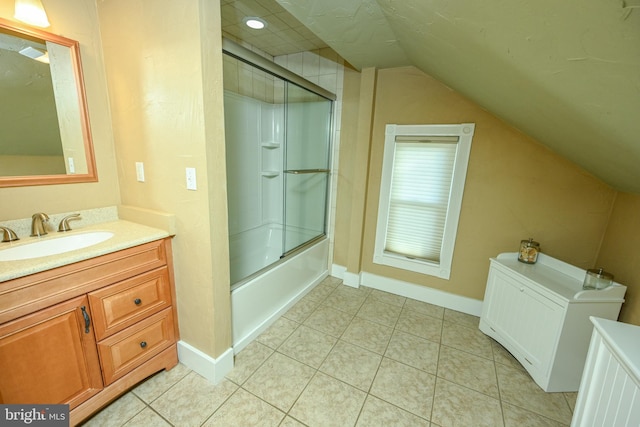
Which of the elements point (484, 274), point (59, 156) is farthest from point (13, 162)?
point (484, 274)

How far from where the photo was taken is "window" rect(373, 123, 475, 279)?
220 centimetres

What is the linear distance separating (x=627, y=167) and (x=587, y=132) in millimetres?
383

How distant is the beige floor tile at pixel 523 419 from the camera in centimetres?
134

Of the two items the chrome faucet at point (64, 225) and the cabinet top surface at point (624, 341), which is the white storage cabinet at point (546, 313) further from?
the chrome faucet at point (64, 225)

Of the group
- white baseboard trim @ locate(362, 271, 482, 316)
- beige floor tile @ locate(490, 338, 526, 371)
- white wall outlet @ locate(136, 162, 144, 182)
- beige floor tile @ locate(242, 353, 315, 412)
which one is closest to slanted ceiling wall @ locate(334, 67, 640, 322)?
white baseboard trim @ locate(362, 271, 482, 316)

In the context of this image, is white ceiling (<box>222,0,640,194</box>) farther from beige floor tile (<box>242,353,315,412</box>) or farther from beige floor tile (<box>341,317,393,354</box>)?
beige floor tile (<box>242,353,315,412</box>)

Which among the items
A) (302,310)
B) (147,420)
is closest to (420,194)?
(302,310)

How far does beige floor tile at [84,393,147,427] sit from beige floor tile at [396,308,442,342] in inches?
71.4

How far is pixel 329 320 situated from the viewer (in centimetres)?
215

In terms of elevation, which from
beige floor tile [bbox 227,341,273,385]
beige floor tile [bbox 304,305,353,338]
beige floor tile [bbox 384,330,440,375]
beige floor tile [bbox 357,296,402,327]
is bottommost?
beige floor tile [bbox 227,341,273,385]

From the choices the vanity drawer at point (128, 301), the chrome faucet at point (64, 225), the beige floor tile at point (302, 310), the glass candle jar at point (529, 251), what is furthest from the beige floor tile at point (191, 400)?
the glass candle jar at point (529, 251)

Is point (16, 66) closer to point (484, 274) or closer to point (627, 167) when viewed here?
point (627, 167)

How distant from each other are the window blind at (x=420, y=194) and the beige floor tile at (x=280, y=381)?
1.48m

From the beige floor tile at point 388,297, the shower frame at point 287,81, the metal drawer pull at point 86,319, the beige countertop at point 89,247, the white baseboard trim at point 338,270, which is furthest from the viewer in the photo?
the white baseboard trim at point 338,270
